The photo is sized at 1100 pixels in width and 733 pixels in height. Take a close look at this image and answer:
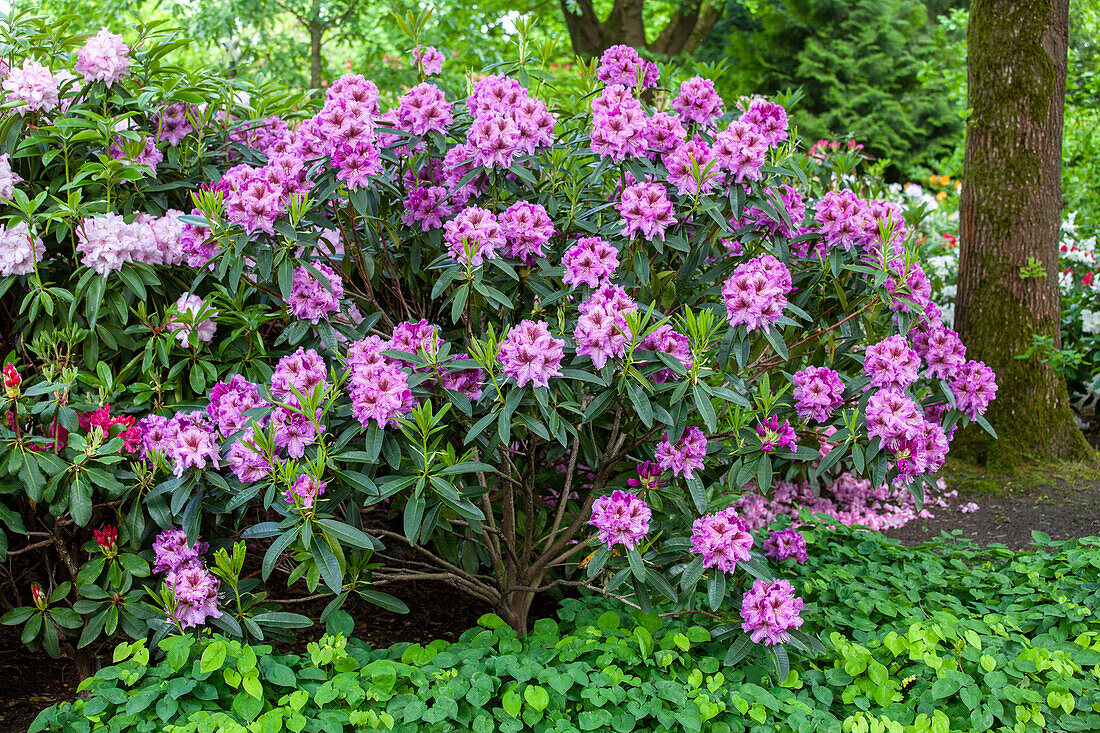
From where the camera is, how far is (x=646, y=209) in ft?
8.09

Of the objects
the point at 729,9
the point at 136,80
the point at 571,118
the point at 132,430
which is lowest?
the point at 132,430

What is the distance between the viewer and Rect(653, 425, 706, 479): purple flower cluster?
2.45 meters

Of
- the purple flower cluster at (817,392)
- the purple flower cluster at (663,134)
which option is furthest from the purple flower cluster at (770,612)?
the purple flower cluster at (663,134)

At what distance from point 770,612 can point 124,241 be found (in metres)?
2.05

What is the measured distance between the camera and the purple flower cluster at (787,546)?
3.03 metres

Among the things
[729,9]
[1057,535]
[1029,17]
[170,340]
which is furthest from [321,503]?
[729,9]

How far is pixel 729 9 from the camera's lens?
12055mm

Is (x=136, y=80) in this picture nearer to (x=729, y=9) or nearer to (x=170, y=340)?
(x=170, y=340)

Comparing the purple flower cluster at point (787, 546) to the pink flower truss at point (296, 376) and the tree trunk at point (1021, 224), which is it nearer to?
the pink flower truss at point (296, 376)

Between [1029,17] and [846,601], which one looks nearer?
[846,601]

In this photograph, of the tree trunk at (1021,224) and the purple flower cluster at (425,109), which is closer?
the purple flower cluster at (425,109)

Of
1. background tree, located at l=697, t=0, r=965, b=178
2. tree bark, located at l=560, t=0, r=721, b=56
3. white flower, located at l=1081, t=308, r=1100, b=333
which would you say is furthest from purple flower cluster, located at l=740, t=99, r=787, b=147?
background tree, located at l=697, t=0, r=965, b=178

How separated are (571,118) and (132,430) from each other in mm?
1627

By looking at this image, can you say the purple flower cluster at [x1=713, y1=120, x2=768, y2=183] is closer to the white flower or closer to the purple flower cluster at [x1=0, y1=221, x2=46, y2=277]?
the purple flower cluster at [x1=0, y1=221, x2=46, y2=277]
